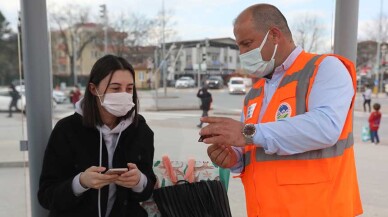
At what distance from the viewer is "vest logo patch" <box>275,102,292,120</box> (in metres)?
1.36

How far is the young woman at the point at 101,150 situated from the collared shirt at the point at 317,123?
2.45ft

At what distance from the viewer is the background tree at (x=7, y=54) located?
2668 mm

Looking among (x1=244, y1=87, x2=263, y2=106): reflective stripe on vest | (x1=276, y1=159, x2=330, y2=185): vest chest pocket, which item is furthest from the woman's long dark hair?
(x1=276, y1=159, x2=330, y2=185): vest chest pocket

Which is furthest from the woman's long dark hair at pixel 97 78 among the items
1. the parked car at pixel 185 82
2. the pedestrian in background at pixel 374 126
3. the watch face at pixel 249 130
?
the parked car at pixel 185 82

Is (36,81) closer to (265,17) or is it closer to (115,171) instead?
(115,171)

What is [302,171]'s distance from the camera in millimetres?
1347

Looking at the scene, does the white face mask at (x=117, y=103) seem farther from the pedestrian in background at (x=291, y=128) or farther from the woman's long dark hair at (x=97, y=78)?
the pedestrian in background at (x=291, y=128)

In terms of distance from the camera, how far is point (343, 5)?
8.32ft

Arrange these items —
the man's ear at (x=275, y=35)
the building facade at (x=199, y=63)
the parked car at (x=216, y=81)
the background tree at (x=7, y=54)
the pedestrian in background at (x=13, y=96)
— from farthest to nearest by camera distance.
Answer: the parked car at (x=216, y=81), the building facade at (x=199, y=63), the pedestrian in background at (x=13, y=96), the background tree at (x=7, y=54), the man's ear at (x=275, y=35)

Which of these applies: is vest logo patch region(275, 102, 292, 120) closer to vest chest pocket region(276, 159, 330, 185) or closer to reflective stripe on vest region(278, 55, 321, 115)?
reflective stripe on vest region(278, 55, 321, 115)

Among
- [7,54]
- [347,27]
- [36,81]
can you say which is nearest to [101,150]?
[36,81]

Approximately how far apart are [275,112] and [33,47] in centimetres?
159

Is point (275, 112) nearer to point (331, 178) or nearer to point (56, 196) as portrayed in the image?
point (331, 178)

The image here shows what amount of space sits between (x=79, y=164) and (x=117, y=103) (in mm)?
363
